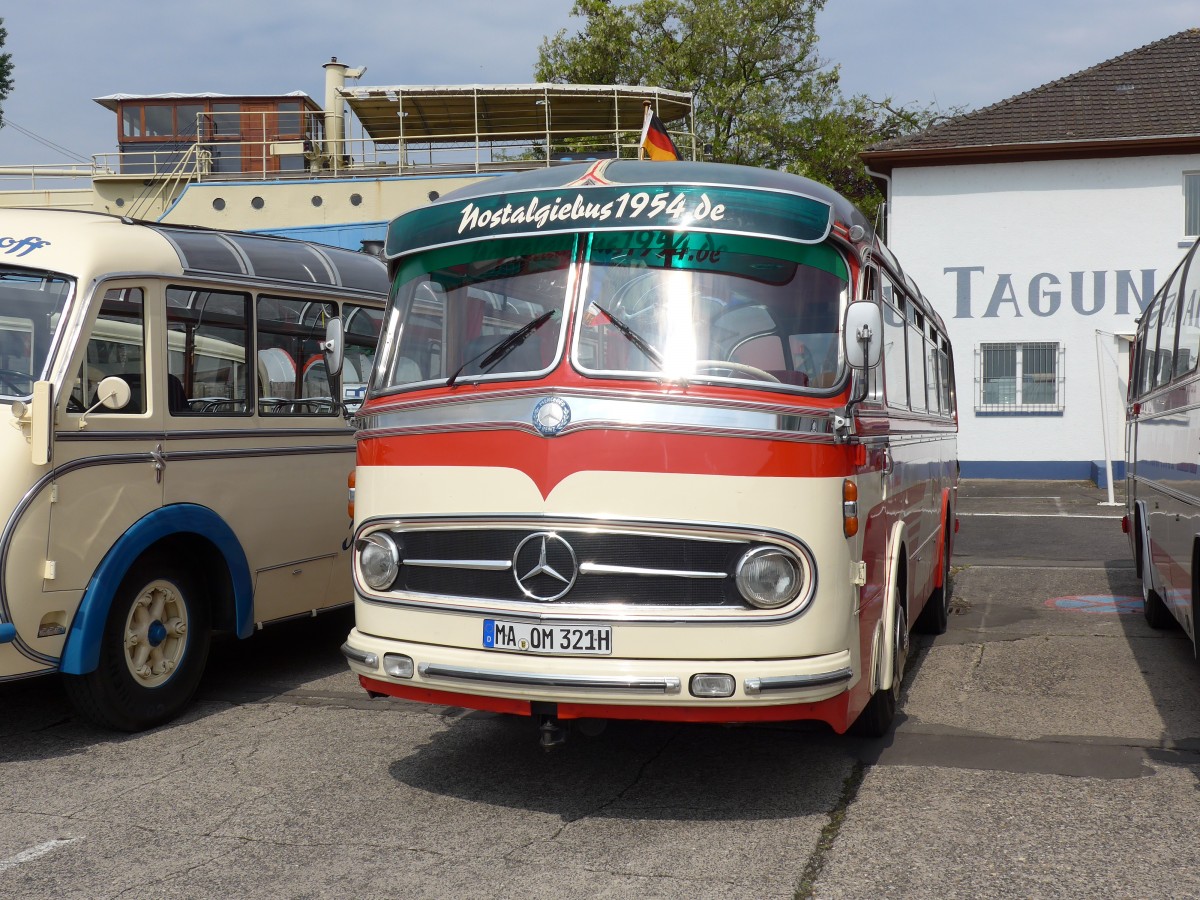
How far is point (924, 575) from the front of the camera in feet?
26.2

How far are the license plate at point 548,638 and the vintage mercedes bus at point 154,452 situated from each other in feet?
6.95

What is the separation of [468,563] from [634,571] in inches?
27.3

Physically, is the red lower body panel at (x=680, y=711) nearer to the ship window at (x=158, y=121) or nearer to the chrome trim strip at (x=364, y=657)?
the chrome trim strip at (x=364, y=657)

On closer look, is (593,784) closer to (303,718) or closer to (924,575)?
(303,718)

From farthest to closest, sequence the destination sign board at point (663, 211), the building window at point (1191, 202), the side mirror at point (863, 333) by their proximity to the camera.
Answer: the building window at point (1191, 202)
the destination sign board at point (663, 211)
the side mirror at point (863, 333)

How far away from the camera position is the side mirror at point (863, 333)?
4.76m

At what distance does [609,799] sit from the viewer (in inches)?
202

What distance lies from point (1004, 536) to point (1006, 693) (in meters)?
8.89

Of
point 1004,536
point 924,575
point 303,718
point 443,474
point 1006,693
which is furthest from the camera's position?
point 1004,536

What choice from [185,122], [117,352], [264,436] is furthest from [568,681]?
[185,122]

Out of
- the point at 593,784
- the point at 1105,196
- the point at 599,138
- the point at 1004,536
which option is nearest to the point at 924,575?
the point at 593,784

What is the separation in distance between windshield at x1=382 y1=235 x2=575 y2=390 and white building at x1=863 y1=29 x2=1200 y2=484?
66.3ft

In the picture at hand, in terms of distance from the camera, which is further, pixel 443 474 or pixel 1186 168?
pixel 1186 168

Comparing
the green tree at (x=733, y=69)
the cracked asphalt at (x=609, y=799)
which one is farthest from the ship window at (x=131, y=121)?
the cracked asphalt at (x=609, y=799)
